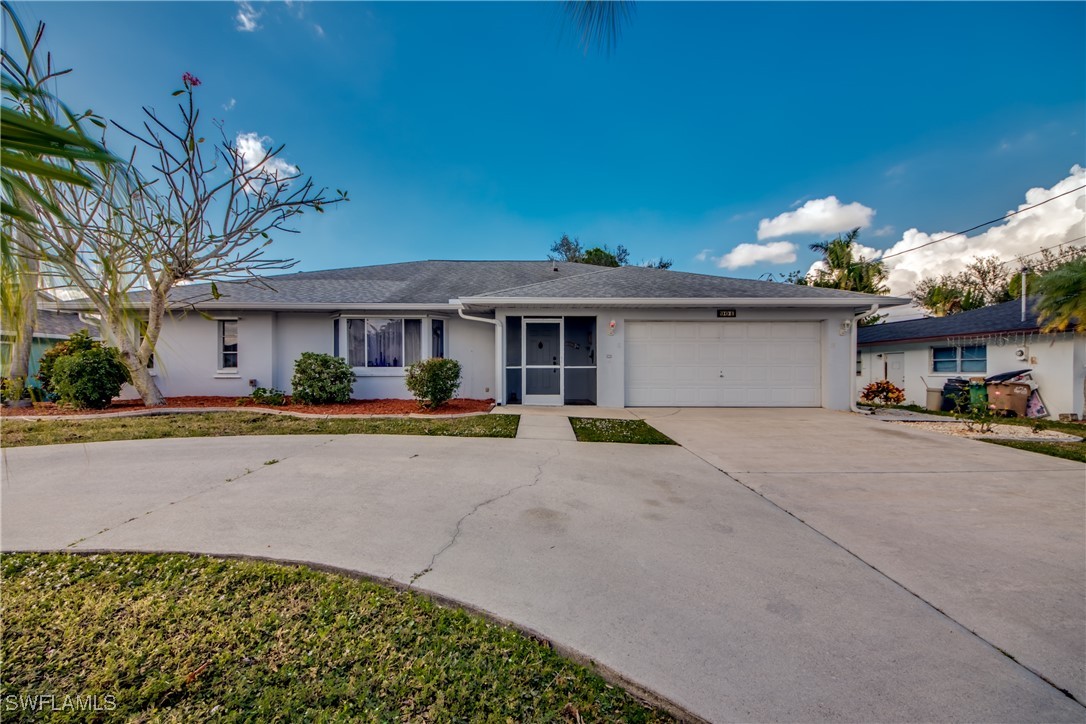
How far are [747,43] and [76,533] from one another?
36.5 feet

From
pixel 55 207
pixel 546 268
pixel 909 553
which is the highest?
pixel 546 268

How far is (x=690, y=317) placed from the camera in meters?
10.6

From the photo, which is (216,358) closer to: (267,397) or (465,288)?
(267,397)

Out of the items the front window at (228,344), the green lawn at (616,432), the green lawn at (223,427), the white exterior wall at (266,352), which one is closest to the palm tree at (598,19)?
the green lawn at (616,432)

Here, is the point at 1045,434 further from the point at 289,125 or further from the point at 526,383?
the point at 289,125

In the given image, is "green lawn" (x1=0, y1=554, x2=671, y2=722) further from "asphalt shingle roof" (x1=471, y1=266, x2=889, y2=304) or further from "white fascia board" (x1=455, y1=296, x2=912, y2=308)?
"asphalt shingle roof" (x1=471, y1=266, x2=889, y2=304)

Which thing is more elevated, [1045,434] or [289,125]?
[289,125]

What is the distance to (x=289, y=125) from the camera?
9.52m

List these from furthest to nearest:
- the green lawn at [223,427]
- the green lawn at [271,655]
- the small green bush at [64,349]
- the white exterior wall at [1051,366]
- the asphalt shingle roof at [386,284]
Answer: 1. the asphalt shingle roof at [386,284]
2. the white exterior wall at [1051,366]
3. the small green bush at [64,349]
4. the green lawn at [223,427]
5. the green lawn at [271,655]

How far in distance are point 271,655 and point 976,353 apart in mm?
19346

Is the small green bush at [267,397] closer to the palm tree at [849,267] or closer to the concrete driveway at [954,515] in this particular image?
the concrete driveway at [954,515]

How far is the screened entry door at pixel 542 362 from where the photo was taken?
427 inches

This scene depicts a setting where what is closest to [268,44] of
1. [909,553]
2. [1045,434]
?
[909,553]

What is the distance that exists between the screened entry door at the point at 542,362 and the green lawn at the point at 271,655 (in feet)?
27.3
